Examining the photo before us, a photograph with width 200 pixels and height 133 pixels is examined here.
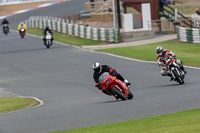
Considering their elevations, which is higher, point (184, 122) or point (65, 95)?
point (184, 122)

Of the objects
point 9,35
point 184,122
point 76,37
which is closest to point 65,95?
point 184,122

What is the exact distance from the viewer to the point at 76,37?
158ft

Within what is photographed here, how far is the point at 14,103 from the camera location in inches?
739

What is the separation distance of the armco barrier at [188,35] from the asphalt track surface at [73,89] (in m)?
6.62

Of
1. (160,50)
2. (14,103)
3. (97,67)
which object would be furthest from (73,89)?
(97,67)

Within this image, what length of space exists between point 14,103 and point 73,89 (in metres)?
3.64

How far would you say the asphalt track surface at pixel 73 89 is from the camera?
517 inches

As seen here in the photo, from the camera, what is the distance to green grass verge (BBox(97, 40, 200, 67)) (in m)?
30.4

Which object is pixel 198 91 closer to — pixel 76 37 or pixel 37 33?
pixel 76 37

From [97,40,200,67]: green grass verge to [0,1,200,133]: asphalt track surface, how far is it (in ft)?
4.05

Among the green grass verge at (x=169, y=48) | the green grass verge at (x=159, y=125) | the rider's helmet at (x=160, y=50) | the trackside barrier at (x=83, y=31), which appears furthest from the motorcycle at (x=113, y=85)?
the trackside barrier at (x=83, y=31)

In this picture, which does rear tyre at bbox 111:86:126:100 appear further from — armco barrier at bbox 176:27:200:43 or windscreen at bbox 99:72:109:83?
armco barrier at bbox 176:27:200:43

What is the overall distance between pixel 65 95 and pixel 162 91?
3960 millimetres

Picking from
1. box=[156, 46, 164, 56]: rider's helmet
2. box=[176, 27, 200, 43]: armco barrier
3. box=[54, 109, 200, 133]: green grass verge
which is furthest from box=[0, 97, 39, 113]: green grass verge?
box=[176, 27, 200, 43]: armco barrier
